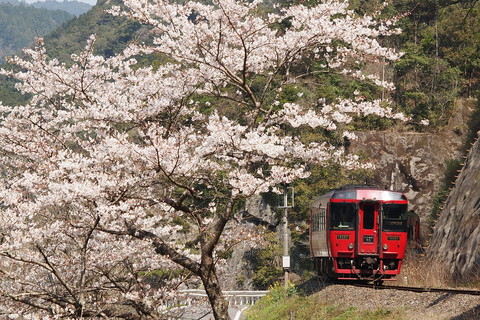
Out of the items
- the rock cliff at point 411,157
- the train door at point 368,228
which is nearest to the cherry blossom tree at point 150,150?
the train door at point 368,228

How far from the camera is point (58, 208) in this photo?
1182 cm

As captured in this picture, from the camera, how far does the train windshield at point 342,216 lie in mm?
16594

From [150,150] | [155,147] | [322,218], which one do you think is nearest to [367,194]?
[322,218]

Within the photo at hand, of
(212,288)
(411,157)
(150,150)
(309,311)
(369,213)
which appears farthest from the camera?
(411,157)

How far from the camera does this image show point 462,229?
19438mm

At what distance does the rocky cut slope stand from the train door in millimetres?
2573

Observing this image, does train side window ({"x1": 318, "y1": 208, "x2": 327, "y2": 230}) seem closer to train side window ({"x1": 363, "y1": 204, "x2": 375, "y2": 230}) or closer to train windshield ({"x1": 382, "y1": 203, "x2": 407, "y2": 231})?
train side window ({"x1": 363, "y1": 204, "x2": 375, "y2": 230})

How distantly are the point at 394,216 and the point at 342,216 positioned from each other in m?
1.42

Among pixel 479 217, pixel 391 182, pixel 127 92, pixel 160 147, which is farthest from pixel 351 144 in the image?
pixel 160 147

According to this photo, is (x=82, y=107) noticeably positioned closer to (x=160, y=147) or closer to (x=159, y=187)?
(x=159, y=187)

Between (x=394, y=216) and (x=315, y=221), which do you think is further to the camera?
(x=315, y=221)

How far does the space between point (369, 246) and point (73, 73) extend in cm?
901

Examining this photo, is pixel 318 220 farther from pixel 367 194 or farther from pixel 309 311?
pixel 309 311

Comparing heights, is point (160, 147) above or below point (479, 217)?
above
